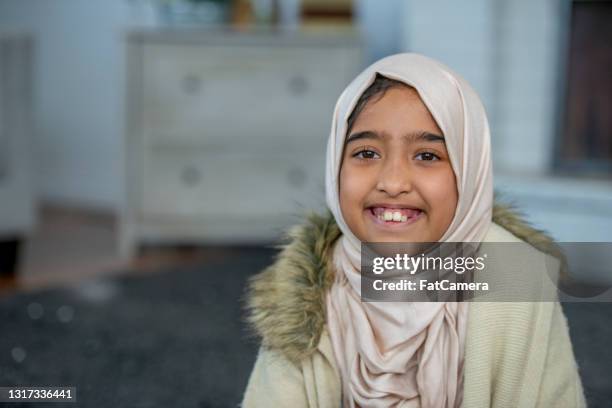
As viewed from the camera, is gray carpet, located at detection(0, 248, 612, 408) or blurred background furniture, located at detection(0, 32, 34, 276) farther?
blurred background furniture, located at detection(0, 32, 34, 276)

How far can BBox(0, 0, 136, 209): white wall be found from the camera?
332cm

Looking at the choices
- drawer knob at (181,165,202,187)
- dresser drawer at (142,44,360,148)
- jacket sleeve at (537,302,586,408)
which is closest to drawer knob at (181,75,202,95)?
dresser drawer at (142,44,360,148)

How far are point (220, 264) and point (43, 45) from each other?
5.18 ft

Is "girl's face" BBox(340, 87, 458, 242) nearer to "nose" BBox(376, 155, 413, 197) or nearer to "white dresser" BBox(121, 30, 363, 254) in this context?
"nose" BBox(376, 155, 413, 197)

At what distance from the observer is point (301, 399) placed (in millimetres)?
992

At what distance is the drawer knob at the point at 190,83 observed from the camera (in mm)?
2459

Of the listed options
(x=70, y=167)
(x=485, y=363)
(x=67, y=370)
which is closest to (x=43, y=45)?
(x=70, y=167)

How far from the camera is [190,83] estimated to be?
8.07ft

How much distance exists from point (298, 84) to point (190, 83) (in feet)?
1.03

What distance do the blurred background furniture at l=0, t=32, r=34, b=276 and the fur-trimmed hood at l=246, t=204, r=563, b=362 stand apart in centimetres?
134

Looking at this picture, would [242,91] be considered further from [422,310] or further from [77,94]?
[422,310]

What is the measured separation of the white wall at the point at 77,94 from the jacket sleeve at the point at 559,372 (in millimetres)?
2552

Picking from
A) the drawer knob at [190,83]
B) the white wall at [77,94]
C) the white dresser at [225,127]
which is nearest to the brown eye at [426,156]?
the white dresser at [225,127]

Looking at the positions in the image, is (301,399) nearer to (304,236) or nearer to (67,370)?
(304,236)
